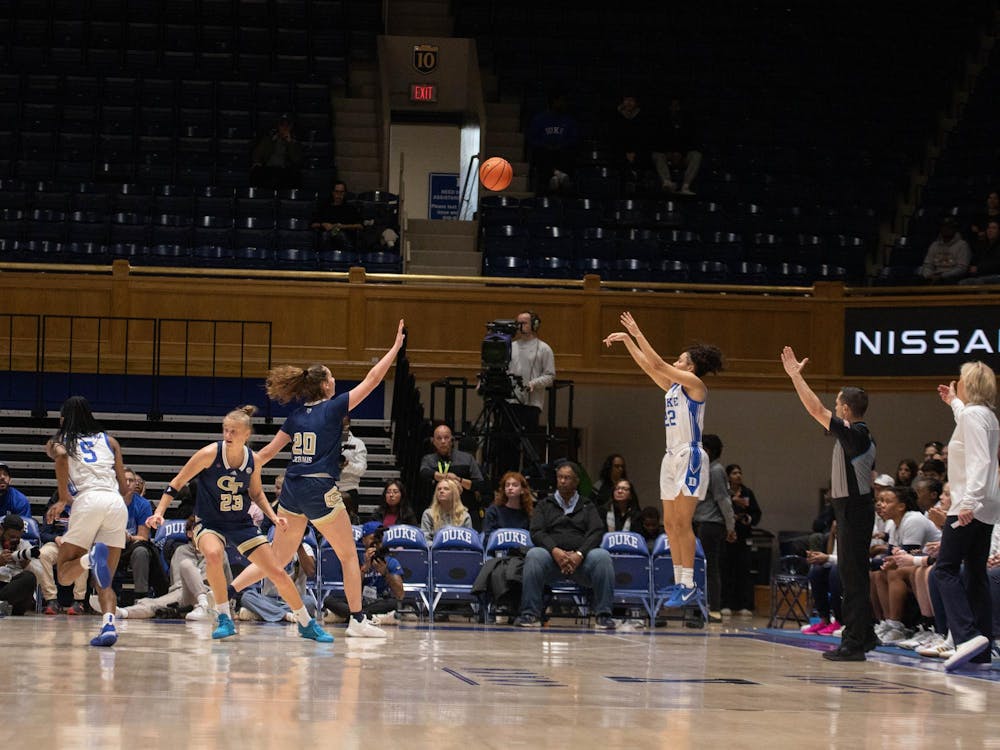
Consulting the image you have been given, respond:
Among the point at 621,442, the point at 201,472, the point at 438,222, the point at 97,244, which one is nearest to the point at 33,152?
the point at 97,244

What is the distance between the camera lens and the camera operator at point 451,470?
557 inches

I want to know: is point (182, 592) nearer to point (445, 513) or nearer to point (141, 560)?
point (141, 560)

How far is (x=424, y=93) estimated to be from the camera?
24234 millimetres

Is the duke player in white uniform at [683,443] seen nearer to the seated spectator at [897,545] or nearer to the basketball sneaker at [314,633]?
the seated spectator at [897,545]

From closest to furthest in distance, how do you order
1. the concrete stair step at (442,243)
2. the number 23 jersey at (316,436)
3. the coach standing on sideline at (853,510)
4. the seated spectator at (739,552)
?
the coach standing on sideline at (853,510) < the number 23 jersey at (316,436) < the seated spectator at (739,552) < the concrete stair step at (442,243)

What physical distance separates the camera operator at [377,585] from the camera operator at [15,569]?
2.60 m

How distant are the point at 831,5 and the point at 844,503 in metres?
16.4

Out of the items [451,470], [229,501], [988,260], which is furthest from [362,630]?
[988,260]

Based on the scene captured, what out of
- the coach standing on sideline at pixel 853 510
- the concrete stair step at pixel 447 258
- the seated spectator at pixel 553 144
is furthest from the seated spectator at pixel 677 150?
the coach standing on sideline at pixel 853 510

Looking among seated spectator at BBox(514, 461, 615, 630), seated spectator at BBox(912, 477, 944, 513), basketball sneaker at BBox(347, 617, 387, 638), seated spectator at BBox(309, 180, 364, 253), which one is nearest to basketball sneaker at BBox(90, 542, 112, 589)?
basketball sneaker at BBox(347, 617, 387, 638)

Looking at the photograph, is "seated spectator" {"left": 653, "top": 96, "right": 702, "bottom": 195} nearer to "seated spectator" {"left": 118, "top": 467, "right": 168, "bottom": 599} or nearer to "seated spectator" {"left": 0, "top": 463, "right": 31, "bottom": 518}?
"seated spectator" {"left": 118, "top": 467, "right": 168, "bottom": 599}

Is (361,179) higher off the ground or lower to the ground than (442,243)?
higher

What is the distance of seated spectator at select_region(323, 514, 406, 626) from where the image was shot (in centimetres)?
A: 1257

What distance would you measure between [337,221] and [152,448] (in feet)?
14.2
